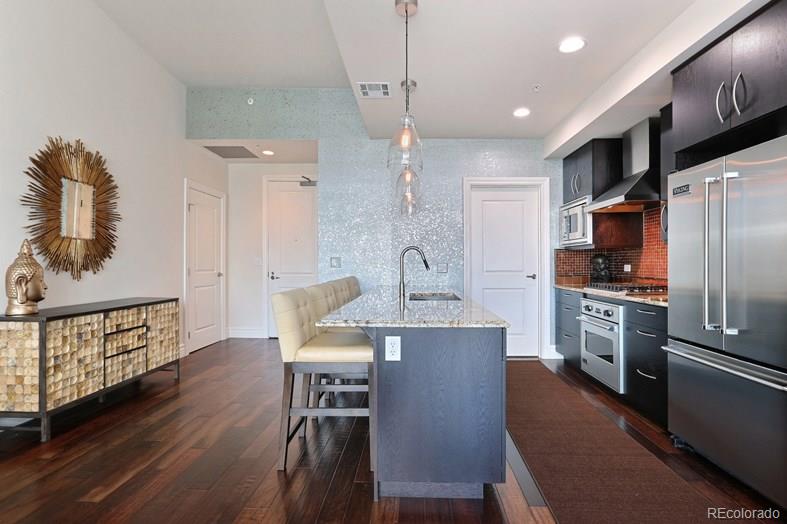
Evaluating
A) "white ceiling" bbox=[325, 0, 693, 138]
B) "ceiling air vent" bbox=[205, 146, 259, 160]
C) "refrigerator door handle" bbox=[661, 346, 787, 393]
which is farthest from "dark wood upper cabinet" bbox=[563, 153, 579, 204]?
"ceiling air vent" bbox=[205, 146, 259, 160]

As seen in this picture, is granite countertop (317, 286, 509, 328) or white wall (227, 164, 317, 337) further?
white wall (227, 164, 317, 337)

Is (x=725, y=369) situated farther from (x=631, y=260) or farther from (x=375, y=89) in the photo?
(x=375, y=89)

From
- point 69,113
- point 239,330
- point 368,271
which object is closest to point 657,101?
point 368,271

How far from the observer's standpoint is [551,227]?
15.2 ft

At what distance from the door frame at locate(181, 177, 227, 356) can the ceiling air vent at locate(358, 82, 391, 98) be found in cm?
262

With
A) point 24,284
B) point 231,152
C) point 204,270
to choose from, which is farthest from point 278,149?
point 24,284

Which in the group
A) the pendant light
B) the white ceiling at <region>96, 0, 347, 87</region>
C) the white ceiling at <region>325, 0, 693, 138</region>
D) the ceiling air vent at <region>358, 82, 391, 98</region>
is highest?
the white ceiling at <region>96, 0, 347, 87</region>

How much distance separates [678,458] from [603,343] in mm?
1219

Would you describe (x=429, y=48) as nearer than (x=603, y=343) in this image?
Yes

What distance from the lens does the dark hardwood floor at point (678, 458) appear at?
75.3 inches

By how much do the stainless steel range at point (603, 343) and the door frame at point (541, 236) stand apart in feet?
2.44

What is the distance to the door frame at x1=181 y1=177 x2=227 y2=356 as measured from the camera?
4.73m

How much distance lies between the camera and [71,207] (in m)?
3.08

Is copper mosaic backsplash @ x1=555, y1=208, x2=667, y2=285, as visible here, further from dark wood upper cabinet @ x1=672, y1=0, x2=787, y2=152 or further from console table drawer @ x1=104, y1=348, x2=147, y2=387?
→ console table drawer @ x1=104, y1=348, x2=147, y2=387
